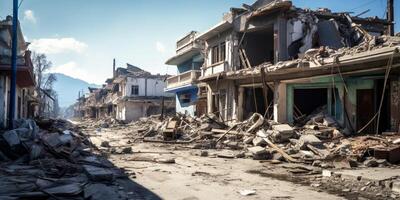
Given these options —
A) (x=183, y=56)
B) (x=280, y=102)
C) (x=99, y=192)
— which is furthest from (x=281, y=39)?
(x=183, y=56)

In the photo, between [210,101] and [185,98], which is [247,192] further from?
[185,98]

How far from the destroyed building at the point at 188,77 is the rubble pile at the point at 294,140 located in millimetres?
6441

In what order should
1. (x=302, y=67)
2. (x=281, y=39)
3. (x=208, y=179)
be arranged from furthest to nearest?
(x=281, y=39)
(x=302, y=67)
(x=208, y=179)

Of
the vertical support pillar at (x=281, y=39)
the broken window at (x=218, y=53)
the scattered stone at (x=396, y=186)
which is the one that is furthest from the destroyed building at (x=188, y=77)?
the scattered stone at (x=396, y=186)

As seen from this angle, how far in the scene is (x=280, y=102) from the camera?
1967cm

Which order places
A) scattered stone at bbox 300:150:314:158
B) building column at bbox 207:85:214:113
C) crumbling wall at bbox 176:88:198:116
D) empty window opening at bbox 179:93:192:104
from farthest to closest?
empty window opening at bbox 179:93:192:104 → crumbling wall at bbox 176:88:198:116 → building column at bbox 207:85:214:113 → scattered stone at bbox 300:150:314:158

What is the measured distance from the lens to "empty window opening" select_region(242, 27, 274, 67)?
2444 centimetres

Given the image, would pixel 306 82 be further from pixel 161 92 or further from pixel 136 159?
pixel 161 92

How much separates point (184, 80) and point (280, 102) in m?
14.5

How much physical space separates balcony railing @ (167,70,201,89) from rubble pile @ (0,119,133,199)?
54.8 feet

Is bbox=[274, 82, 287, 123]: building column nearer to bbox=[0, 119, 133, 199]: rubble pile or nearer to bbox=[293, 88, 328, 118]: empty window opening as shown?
bbox=[293, 88, 328, 118]: empty window opening

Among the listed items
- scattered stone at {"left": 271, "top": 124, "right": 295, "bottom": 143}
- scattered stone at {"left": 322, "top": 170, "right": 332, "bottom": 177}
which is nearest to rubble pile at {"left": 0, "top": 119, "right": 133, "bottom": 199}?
scattered stone at {"left": 322, "top": 170, "right": 332, "bottom": 177}

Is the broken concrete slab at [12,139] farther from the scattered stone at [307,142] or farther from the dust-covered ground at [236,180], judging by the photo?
the scattered stone at [307,142]

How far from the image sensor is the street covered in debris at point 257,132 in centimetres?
874
